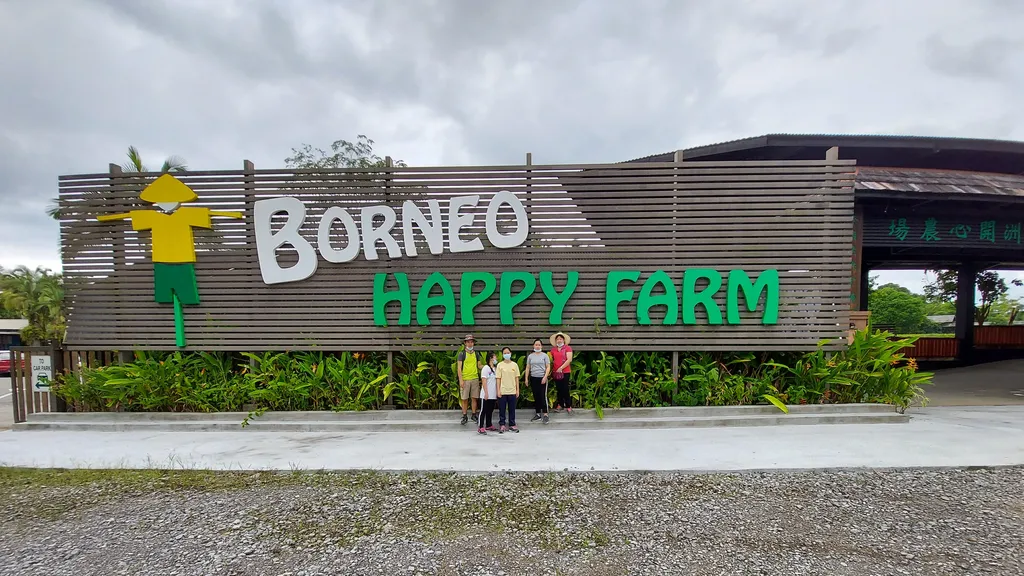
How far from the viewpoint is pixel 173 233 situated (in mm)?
7207

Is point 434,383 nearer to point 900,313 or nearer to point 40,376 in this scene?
point 40,376

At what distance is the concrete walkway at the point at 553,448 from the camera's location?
5070mm

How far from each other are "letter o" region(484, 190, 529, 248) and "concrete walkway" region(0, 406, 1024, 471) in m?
3.00

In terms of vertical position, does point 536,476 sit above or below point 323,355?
below

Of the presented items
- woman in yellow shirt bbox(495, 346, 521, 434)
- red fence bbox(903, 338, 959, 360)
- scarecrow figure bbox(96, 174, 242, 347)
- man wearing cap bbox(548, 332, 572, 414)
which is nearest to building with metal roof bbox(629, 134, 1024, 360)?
man wearing cap bbox(548, 332, 572, 414)

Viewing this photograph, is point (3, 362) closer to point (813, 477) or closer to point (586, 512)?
point (586, 512)

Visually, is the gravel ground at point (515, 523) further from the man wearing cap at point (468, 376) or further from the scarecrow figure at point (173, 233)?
the scarecrow figure at point (173, 233)

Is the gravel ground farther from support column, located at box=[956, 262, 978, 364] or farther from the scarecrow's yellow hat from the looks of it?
support column, located at box=[956, 262, 978, 364]

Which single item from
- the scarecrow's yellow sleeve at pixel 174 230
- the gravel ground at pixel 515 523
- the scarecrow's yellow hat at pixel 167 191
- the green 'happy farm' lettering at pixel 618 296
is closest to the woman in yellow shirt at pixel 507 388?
the green 'happy farm' lettering at pixel 618 296

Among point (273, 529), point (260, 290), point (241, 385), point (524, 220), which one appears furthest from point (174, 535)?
point (524, 220)

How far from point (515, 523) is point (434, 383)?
12.1 ft

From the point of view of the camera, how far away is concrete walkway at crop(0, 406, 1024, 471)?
5070 millimetres

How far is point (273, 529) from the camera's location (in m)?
3.65

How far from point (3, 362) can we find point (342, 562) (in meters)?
24.1
